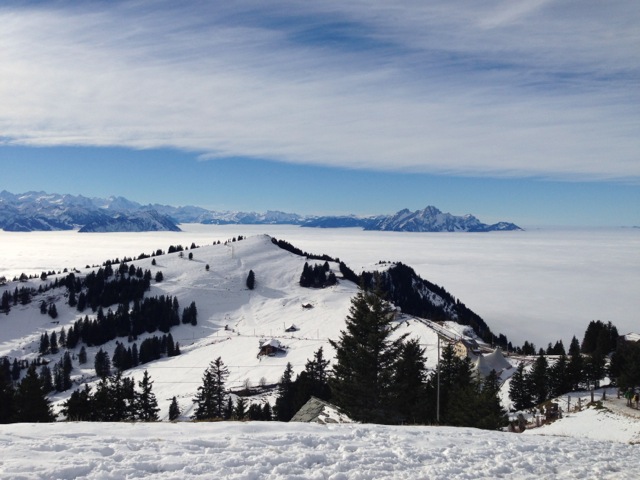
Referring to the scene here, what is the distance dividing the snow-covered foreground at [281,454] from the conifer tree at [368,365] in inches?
582

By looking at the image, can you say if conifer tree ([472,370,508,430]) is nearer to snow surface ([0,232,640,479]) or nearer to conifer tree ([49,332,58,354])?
snow surface ([0,232,640,479])

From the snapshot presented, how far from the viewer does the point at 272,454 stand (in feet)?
36.8

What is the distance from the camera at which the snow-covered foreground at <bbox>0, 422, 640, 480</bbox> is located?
32.3ft

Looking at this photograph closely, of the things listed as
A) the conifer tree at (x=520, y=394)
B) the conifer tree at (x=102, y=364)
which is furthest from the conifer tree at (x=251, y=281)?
the conifer tree at (x=520, y=394)

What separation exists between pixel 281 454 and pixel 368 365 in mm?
19360

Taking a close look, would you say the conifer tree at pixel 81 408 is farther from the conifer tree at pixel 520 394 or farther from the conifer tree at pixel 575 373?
the conifer tree at pixel 575 373

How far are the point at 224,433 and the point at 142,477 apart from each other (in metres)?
3.81

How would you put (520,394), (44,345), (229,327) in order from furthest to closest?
(229,327) → (44,345) → (520,394)

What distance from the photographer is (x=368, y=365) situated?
30.0 metres

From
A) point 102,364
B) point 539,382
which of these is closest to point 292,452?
point 539,382

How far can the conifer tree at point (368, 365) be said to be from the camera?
96.0 ft

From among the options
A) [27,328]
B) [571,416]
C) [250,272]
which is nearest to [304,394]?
[571,416]

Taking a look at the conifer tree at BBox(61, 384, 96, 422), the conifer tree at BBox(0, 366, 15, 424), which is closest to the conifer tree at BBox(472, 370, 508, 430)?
the conifer tree at BBox(61, 384, 96, 422)

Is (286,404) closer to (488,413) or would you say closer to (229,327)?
(488,413)
